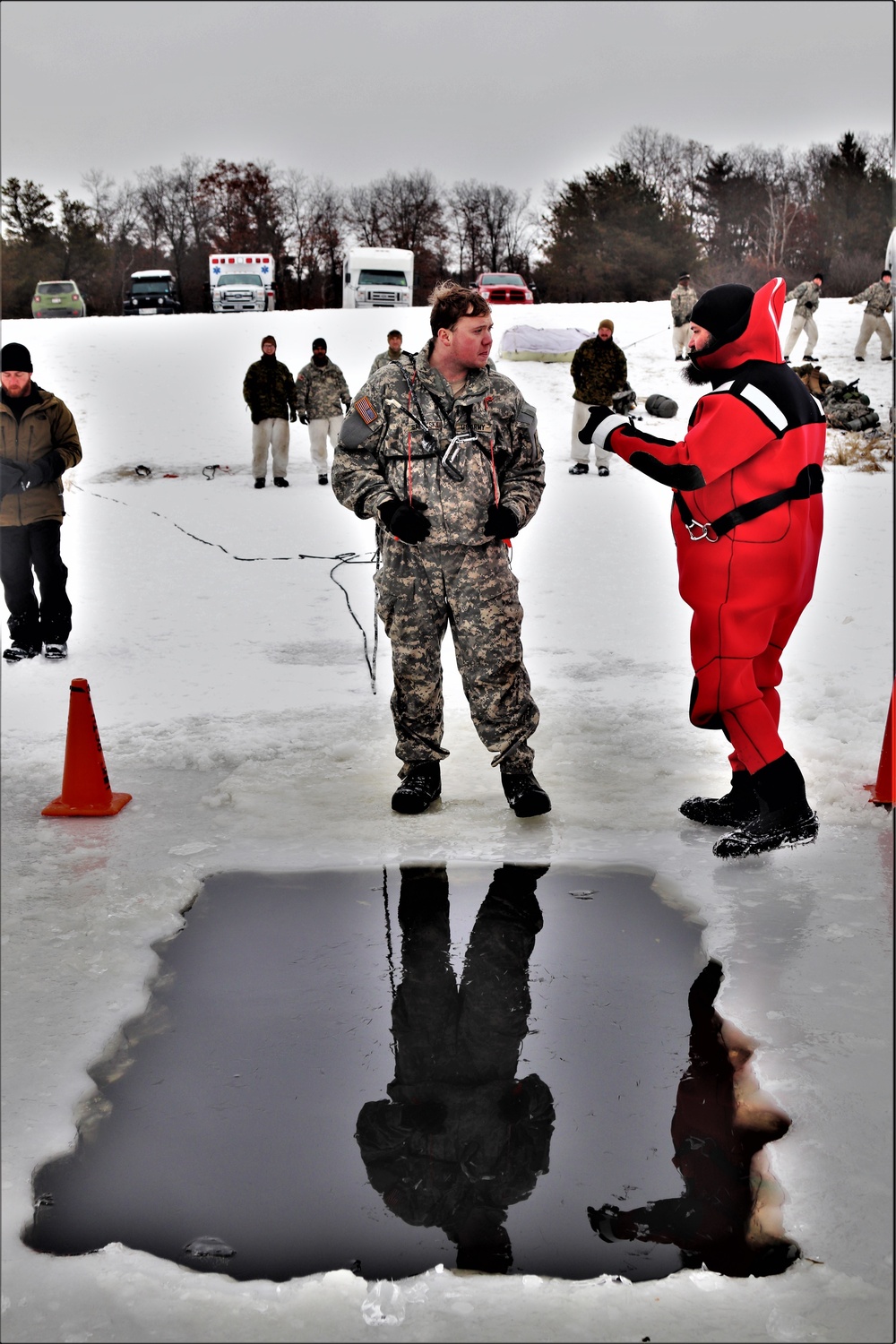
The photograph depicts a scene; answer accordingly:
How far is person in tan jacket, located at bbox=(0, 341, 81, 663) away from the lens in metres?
7.18

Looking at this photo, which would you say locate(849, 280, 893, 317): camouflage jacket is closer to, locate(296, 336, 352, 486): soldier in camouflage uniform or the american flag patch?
locate(296, 336, 352, 486): soldier in camouflage uniform

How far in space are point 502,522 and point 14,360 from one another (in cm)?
417

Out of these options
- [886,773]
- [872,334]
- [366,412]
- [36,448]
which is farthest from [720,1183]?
[872,334]

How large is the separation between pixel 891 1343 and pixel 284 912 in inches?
87.3

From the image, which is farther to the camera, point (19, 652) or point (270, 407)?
point (270, 407)

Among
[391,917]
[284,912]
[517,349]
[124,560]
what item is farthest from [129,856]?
[517,349]

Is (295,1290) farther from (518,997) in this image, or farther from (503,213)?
(503,213)

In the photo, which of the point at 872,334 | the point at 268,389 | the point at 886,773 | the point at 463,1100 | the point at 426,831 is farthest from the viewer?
the point at 872,334

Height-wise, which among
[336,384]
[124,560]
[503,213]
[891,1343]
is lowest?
[891,1343]

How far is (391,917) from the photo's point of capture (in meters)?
3.75

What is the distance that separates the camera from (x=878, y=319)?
19.8 metres

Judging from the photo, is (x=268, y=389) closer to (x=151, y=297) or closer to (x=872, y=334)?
(x=872, y=334)

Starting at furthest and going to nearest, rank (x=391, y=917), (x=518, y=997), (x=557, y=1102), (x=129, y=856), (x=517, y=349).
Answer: (x=517, y=349)
(x=129, y=856)
(x=391, y=917)
(x=518, y=997)
(x=557, y=1102)

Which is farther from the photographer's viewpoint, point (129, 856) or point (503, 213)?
point (503, 213)
